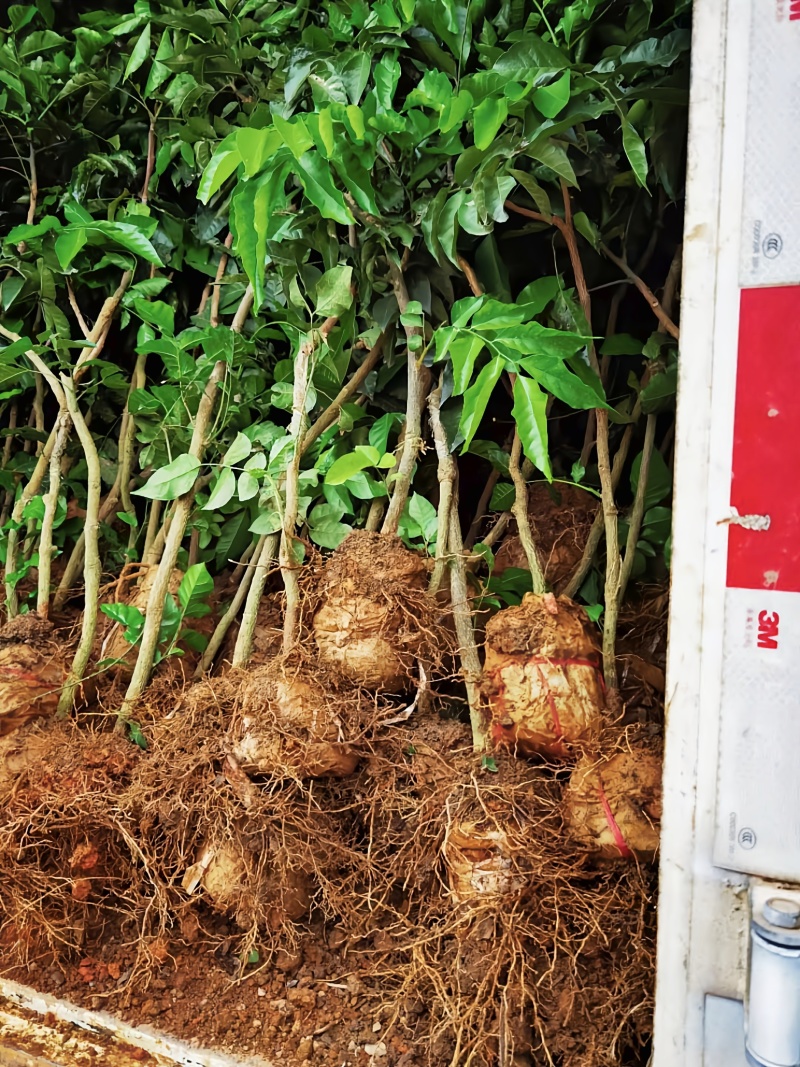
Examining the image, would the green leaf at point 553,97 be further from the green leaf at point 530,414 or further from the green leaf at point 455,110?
the green leaf at point 530,414

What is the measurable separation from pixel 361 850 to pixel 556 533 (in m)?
0.45

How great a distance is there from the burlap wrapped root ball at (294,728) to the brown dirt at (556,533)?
272 millimetres

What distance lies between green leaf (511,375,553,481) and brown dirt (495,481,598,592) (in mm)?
227

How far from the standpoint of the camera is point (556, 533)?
0.97 meters

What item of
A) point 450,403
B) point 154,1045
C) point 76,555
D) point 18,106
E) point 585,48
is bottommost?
point 154,1045

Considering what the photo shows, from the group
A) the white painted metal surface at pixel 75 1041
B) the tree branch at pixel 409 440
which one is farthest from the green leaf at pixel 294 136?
the white painted metal surface at pixel 75 1041

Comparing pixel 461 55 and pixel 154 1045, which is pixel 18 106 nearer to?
pixel 461 55

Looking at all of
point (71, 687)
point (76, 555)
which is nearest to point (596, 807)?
point (71, 687)

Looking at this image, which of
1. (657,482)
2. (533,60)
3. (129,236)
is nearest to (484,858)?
(657,482)

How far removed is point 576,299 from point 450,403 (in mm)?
186

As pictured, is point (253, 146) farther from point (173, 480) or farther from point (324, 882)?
point (324, 882)

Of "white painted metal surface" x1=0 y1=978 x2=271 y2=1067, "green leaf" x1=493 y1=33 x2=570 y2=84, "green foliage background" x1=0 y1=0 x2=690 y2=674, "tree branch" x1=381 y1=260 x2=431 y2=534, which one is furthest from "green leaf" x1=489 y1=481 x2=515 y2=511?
"white painted metal surface" x1=0 y1=978 x2=271 y2=1067

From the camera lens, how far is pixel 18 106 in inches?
47.6

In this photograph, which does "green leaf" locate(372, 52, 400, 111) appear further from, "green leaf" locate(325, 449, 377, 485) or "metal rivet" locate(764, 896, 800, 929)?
"metal rivet" locate(764, 896, 800, 929)
